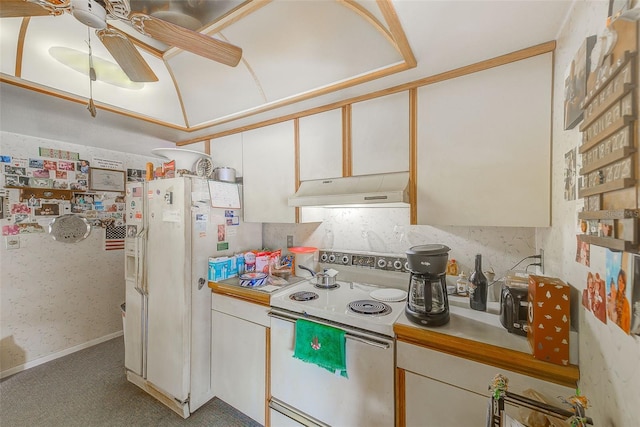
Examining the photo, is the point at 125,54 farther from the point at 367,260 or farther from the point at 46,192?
the point at 46,192

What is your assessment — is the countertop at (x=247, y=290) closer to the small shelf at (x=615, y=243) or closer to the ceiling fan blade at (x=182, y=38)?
the ceiling fan blade at (x=182, y=38)

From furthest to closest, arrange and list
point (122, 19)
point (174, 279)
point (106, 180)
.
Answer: point (106, 180) → point (174, 279) → point (122, 19)

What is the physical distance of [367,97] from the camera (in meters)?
1.64

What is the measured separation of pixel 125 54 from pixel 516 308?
2.21 metres

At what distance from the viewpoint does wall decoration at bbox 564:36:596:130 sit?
751 mm

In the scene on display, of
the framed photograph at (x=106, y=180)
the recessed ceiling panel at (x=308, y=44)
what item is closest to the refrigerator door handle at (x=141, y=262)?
the framed photograph at (x=106, y=180)

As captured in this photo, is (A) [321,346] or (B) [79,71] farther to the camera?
(B) [79,71]

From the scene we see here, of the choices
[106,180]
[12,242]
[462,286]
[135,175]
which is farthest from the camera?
[135,175]

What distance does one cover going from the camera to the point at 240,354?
1.79 m

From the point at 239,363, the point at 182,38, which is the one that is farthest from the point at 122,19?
the point at 239,363

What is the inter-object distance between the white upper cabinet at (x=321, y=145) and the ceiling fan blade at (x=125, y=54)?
991 millimetres

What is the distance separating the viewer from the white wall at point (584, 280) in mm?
580

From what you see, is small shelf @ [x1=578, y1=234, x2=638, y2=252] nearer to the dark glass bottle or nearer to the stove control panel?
the dark glass bottle

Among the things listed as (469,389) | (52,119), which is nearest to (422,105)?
(469,389)
